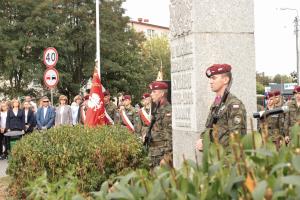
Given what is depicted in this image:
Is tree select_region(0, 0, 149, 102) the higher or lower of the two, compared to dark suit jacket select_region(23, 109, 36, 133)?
higher

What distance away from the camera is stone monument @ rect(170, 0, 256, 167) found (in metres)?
6.58

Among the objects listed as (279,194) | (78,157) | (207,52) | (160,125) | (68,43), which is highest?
(68,43)

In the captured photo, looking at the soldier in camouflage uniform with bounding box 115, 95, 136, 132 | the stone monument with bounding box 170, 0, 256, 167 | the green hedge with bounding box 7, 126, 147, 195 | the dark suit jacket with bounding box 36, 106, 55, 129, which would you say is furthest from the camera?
the dark suit jacket with bounding box 36, 106, 55, 129

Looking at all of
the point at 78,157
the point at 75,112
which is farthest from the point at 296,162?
the point at 75,112

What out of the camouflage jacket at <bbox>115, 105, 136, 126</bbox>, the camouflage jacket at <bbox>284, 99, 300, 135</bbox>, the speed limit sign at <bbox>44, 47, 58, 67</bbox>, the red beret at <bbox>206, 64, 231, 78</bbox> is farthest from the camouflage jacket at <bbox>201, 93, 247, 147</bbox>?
the speed limit sign at <bbox>44, 47, 58, 67</bbox>

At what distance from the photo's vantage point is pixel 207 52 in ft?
21.7

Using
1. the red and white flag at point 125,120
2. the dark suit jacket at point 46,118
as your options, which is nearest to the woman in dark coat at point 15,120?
the dark suit jacket at point 46,118

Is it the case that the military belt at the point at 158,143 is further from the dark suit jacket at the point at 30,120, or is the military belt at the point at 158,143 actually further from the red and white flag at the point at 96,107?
the dark suit jacket at the point at 30,120

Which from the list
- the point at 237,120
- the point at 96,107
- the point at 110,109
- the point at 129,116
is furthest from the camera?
the point at 110,109

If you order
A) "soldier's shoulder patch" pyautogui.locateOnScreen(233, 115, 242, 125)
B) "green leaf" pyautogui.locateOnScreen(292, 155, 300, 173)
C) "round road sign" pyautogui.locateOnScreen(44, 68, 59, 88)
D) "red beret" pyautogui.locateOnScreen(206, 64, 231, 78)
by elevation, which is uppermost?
"round road sign" pyautogui.locateOnScreen(44, 68, 59, 88)

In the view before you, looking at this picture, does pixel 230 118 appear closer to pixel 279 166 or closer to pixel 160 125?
pixel 160 125

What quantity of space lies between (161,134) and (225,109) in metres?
2.39

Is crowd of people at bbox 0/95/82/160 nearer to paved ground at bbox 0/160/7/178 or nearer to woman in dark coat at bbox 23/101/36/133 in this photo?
woman in dark coat at bbox 23/101/36/133

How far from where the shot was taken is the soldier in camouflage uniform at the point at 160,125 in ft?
25.1
